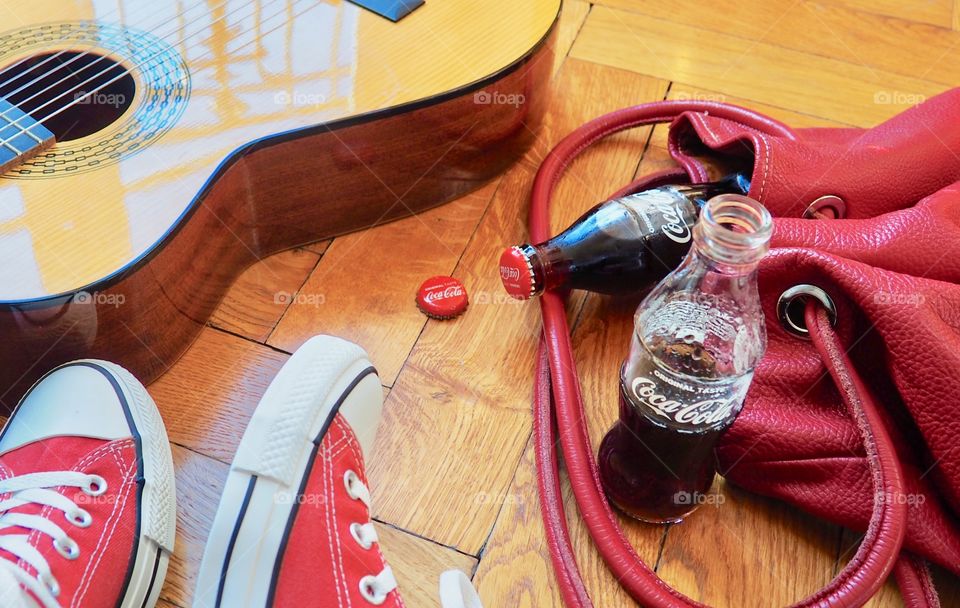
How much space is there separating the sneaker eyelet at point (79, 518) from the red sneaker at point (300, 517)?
0.39 ft

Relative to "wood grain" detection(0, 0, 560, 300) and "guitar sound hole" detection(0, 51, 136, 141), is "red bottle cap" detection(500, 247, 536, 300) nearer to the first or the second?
"wood grain" detection(0, 0, 560, 300)

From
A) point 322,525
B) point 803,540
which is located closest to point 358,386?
point 322,525

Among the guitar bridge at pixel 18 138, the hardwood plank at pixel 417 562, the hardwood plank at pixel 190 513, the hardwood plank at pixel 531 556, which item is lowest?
the hardwood plank at pixel 190 513

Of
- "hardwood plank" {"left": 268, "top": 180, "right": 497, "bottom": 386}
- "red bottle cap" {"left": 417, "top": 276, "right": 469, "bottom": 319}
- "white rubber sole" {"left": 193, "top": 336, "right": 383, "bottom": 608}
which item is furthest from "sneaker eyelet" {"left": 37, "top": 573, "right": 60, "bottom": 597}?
"red bottle cap" {"left": 417, "top": 276, "right": 469, "bottom": 319}

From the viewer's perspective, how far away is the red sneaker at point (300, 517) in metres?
0.65

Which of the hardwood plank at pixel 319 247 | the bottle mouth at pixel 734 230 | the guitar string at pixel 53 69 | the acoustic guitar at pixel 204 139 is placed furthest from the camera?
the hardwood plank at pixel 319 247

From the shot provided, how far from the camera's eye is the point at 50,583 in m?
0.66

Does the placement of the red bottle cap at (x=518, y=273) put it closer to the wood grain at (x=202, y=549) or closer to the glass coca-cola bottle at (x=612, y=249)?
the glass coca-cola bottle at (x=612, y=249)

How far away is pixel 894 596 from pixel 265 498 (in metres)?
0.53

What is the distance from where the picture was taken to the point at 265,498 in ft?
2.18

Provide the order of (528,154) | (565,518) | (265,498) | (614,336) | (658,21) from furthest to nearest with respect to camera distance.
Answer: (658,21)
(528,154)
(614,336)
(565,518)
(265,498)

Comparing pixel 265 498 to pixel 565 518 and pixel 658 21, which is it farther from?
pixel 658 21

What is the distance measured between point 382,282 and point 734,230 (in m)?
0.46

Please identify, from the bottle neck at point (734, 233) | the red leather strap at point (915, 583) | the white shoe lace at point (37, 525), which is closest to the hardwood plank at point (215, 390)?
the white shoe lace at point (37, 525)
